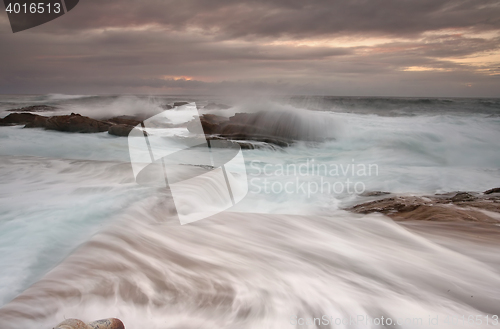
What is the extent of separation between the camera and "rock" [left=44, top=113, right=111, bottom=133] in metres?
8.34

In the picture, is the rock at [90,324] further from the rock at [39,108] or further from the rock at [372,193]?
the rock at [39,108]

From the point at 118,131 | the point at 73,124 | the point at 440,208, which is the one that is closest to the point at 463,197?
the point at 440,208

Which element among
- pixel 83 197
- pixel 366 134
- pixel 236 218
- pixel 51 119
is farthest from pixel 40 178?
pixel 366 134

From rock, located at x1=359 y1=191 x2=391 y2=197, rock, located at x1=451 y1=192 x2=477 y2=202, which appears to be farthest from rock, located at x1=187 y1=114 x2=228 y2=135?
rock, located at x1=451 y1=192 x2=477 y2=202

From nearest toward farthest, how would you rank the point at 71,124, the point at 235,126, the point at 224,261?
the point at 224,261 → the point at 71,124 → the point at 235,126

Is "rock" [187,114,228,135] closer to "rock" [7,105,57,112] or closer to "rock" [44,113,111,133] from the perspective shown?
"rock" [44,113,111,133]

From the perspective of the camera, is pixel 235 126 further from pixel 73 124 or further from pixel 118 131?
pixel 73 124

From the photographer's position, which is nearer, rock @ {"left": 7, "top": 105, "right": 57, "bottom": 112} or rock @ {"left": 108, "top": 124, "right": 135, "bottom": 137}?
rock @ {"left": 108, "top": 124, "right": 135, "bottom": 137}

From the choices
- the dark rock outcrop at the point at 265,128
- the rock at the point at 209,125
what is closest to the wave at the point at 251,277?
the dark rock outcrop at the point at 265,128

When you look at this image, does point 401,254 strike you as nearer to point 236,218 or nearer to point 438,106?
point 236,218

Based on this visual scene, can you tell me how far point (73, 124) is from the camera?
330 inches

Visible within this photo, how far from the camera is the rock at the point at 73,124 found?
8.34 m

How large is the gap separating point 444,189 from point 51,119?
9.31m

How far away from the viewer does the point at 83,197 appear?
130 inches
